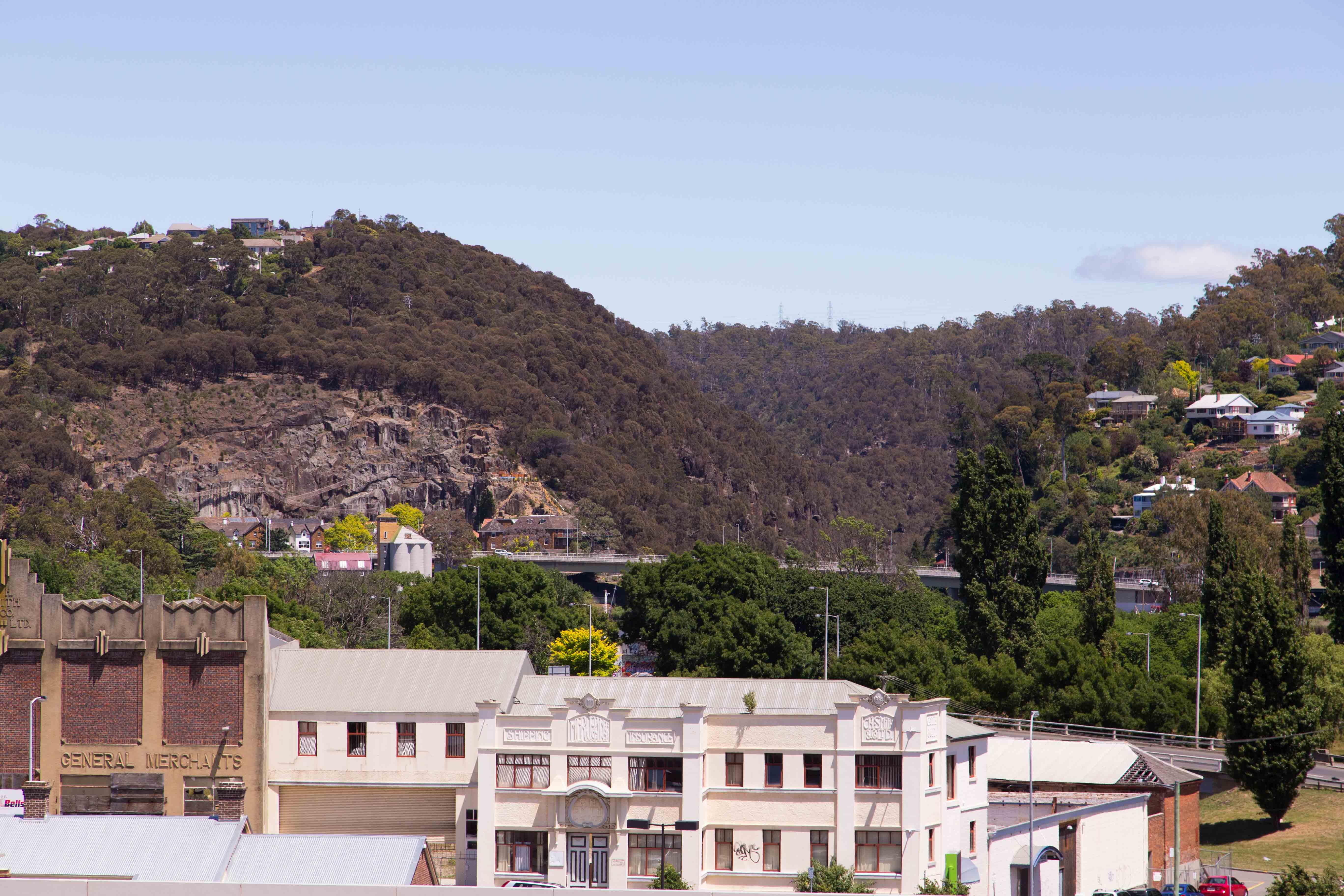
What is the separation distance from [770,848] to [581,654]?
57.3 m

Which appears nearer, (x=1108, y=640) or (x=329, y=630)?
(x=1108, y=640)

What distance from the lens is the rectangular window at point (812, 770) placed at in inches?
2395

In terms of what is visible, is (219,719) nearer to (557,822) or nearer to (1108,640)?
(557,822)

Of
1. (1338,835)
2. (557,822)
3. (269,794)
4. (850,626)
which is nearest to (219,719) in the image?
(269,794)

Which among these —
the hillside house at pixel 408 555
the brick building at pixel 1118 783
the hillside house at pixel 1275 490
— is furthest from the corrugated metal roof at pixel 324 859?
the hillside house at pixel 1275 490

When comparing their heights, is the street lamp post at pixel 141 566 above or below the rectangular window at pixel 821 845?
above

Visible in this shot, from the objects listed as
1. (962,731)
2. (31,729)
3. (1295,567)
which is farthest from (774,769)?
(1295,567)

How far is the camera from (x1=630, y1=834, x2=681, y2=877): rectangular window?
59.9 metres

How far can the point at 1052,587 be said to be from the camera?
17875 cm

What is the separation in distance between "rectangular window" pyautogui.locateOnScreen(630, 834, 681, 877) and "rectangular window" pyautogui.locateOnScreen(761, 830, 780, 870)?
3.00m

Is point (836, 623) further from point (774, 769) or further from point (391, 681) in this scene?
point (774, 769)

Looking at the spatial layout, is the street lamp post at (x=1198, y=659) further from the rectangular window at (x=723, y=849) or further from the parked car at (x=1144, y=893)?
the rectangular window at (x=723, y=849)

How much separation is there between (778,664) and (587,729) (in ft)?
161

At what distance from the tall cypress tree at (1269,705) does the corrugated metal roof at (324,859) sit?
47.0 metres
